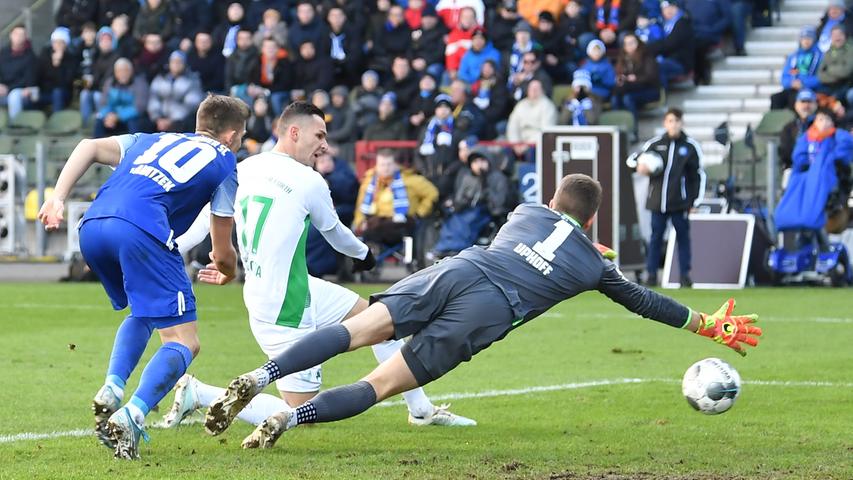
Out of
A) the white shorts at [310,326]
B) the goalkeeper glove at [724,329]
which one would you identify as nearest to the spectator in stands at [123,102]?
the white shorts at [310,326]

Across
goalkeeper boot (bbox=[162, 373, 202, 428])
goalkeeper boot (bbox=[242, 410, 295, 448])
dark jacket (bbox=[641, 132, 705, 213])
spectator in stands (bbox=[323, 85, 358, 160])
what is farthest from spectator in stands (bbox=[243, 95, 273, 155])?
goalkeeper boot (bbox=[242, 410, 295, 448])

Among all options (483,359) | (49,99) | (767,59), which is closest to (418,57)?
(767,59)

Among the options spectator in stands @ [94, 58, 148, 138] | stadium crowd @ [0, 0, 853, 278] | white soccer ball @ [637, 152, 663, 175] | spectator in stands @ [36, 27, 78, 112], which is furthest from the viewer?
spectator in stands @ [36, 27, 78, 112]

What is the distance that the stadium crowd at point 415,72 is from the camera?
22.9 meters

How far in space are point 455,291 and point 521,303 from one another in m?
0.36

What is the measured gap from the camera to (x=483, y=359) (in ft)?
42.5

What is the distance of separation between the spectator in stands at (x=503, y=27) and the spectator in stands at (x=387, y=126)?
7.62 ft

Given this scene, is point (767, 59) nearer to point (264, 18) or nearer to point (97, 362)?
point (264, 18)

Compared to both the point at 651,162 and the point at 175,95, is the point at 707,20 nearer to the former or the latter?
the point at 651,162

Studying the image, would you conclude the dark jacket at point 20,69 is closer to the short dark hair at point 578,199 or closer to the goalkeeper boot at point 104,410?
the short dark hair at point 578,199

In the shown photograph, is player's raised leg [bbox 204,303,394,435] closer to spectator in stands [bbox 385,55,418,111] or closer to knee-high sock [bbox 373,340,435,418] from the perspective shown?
knee-high sock [bbox 373,340,435,418]

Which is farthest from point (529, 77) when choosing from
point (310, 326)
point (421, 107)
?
point (310, 326)

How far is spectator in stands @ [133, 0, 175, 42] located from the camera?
30.5m

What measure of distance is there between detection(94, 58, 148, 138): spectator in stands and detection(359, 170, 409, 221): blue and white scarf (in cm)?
695
